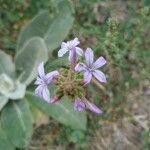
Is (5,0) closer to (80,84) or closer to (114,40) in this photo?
(114,40)

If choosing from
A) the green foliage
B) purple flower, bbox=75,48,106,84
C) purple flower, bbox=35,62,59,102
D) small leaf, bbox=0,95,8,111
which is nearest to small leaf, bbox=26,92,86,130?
the green foliage

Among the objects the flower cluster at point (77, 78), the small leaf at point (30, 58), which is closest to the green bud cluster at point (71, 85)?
the flower cluster at point (77, 78)

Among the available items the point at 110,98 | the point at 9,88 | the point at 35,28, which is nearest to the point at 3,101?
the point at 9,88

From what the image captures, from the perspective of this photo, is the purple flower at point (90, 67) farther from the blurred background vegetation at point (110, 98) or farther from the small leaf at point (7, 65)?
the small leaf at point (7, 65)

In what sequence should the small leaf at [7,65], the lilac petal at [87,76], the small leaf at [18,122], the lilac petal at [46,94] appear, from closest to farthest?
the lilac petal at [87,76] < the lilac petal at [46,94] < the small leaf at [18,122] < the small leaf at [7,65]

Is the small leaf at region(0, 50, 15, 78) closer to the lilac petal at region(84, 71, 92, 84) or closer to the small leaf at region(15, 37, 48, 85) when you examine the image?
the small leaf at region(15, 37, 48, 85)

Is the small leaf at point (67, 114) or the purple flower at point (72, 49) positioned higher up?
the purple flower at point (72, 49)
